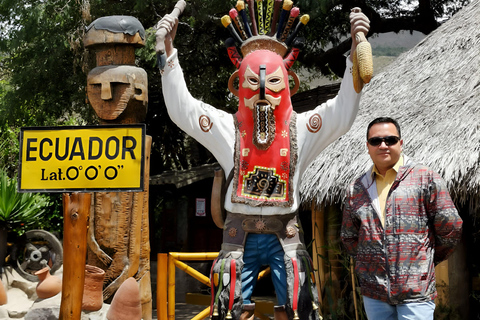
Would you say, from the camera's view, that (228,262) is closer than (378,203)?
No

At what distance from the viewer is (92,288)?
406cm

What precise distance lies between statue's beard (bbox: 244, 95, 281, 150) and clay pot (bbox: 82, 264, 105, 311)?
1.41 meters

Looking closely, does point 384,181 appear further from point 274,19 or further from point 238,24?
point 238,24

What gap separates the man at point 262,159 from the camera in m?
3.49

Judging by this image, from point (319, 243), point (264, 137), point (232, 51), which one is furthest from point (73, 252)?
point (319, 243)

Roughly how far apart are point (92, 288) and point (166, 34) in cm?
178

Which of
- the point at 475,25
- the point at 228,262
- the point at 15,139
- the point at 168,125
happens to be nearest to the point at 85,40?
the point at 228,262

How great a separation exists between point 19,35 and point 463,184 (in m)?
6.60

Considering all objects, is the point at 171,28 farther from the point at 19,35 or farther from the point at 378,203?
the point at 19,35

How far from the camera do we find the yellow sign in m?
3.43

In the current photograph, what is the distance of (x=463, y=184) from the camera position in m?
4.44

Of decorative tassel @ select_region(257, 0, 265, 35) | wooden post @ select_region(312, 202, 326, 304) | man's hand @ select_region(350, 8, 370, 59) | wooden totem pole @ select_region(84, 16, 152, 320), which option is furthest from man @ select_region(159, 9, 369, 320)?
wooden post @ select_region(312, 202, 326, 304)

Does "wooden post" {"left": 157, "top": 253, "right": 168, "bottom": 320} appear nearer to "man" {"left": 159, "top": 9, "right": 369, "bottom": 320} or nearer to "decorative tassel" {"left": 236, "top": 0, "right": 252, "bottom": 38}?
"man" {"left": 159, "top": 9, "right": 369, "bottom": 320}

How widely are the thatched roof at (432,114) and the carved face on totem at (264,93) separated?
1.58 metres
